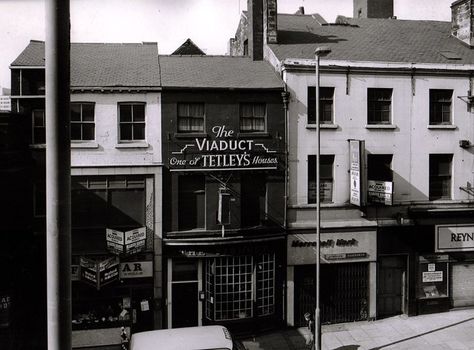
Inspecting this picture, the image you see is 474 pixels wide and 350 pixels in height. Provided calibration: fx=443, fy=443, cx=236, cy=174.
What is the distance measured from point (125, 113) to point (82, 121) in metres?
1.87

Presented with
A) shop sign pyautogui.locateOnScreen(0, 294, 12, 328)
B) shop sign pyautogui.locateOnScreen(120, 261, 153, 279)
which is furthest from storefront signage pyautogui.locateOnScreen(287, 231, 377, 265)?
shop sign pyautogui.locateOnScreen(0, 294, 12, 328)

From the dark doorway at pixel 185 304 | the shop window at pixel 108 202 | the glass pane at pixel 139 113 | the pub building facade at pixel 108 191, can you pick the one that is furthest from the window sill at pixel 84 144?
the dark doorway at pixel 185 304

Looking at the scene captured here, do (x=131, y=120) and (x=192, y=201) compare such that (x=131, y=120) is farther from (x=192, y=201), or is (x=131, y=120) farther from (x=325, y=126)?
(x=325, y=126)

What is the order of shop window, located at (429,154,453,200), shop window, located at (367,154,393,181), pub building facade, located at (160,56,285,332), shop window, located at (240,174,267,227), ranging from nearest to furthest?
pub building facade, located at (160,56,285,332)
shop window, located at (240,174,267,227)
shop window, located at (367,154,393,181)
shop window, located at (429,154,453,200)

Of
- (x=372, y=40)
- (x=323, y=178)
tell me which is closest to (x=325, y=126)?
(x=323, y=178)

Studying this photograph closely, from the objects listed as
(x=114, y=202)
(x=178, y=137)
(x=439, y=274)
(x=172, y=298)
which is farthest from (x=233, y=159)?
(x=439, y=274)

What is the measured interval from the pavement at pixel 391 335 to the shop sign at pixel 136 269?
17.2 ft

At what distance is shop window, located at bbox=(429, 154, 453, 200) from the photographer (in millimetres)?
22281

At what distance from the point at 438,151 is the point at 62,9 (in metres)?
21.9

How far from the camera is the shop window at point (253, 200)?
67.3 ft

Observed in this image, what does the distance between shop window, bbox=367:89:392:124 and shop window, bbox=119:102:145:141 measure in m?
10.9

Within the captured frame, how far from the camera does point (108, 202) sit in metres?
19.4

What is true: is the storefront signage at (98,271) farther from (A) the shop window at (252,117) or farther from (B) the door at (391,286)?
(B) the door at (391,286)

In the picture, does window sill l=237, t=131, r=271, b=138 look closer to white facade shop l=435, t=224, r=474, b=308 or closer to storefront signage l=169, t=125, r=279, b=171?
storefront signage l=169, t=125, r=279, b=171
